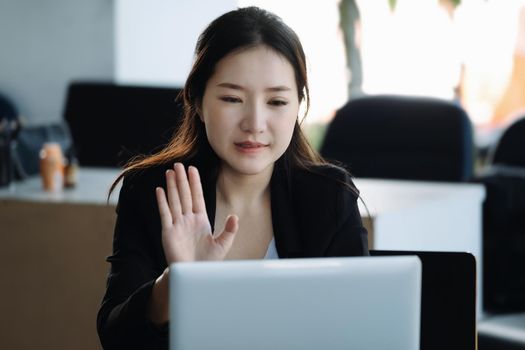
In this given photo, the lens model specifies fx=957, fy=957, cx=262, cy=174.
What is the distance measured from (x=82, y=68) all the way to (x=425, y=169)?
2.34m

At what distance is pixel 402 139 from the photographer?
3.26 m

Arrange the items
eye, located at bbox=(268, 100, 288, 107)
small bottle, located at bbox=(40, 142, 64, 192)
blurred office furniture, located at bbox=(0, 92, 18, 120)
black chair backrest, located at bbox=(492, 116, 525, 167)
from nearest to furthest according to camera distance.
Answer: eye, located at bbox=(268, 100, 288, 107)
small bottle, located at bbox=(40, 142, 64, 192)
black chair backrest, located at bbox=(492, 116, 525, 167)
blurred office furniture, located at bbox=(0, 92, 18, 120)

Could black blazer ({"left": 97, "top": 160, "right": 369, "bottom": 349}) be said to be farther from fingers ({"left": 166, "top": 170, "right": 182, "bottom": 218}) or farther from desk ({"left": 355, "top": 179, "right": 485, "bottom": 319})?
desk ({"left": 355, "top": 179, "right": 485, "bottom": 319})

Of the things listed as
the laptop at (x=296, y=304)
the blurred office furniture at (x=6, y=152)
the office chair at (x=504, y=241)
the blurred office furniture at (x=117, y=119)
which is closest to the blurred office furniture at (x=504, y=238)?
the office chair at (x=504, y=241)

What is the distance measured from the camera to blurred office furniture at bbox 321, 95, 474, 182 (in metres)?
3.17

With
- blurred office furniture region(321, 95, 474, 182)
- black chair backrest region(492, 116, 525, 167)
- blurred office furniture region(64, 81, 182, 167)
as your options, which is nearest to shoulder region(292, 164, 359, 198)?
blurred office furniture region(64, 81, 182, 167)

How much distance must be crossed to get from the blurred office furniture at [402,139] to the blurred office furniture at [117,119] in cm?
59

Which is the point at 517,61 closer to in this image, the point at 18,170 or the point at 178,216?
the point at 18,170

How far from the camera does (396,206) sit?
102 inches

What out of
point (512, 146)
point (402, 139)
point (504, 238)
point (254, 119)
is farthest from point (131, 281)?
point (512, 146)

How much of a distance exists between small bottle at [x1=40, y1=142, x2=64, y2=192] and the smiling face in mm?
1536

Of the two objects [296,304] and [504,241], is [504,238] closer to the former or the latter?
[504,241]

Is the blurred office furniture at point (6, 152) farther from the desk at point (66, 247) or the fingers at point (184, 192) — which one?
the fingers at point (184, 192)

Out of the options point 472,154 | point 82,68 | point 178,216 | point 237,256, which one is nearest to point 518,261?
point 472,154
